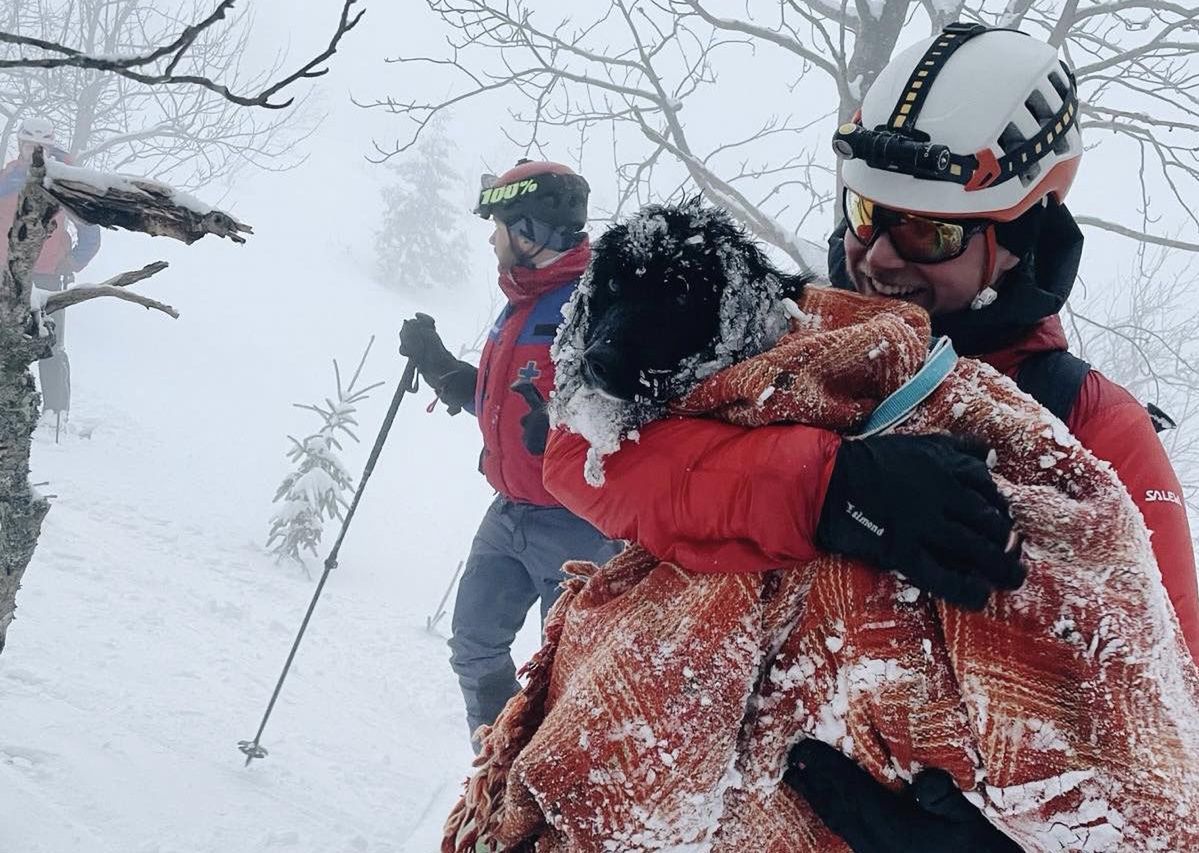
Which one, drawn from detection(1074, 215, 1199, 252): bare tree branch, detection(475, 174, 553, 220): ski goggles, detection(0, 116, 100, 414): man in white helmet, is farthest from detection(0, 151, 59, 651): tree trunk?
detection(1074, 215, 1199, 252): bare tree branch

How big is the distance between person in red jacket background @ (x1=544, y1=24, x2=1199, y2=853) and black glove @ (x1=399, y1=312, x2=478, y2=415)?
2.51 m

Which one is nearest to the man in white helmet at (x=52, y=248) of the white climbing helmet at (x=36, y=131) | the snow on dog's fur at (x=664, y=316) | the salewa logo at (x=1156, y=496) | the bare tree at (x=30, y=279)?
the white climbing helmet at (x=36, y=131)

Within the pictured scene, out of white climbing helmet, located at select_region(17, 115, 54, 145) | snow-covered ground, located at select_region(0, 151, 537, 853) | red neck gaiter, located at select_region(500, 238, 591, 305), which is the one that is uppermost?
white climbing helmet, located at select_region(17, 115, 54, 145)

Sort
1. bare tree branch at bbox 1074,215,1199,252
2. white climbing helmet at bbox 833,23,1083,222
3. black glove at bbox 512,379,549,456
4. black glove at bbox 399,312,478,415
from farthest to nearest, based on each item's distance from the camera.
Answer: bare tree branch at bbox 1074,215,1199,252, black glove at bbox 399,312,478,415, black glove at bbox 512,379,549,456, white climbing helmet at bbox 833,23,1083,222

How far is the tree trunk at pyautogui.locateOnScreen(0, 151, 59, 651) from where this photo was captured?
1598 mm

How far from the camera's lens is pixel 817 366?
3.58 feet

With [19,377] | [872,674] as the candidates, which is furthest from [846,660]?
[19,377]

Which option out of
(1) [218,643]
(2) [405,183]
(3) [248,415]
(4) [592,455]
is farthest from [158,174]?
(4) [592,455]

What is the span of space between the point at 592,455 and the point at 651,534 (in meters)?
0.15

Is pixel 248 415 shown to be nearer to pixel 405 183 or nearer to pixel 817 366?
pixel 817 366

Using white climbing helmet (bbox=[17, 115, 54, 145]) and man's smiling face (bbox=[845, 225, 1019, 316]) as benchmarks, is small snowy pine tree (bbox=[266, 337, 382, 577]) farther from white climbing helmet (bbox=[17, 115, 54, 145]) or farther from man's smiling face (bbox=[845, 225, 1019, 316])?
man's smiling face (bbox=[845, 225, 1019, 316])

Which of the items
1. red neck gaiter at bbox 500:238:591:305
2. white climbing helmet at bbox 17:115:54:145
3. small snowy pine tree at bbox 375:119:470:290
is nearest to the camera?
red neck gaiter at bbox 500:238:591:305

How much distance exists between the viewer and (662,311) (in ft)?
3.75

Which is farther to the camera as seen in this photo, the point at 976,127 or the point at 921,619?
the point at 976,127
